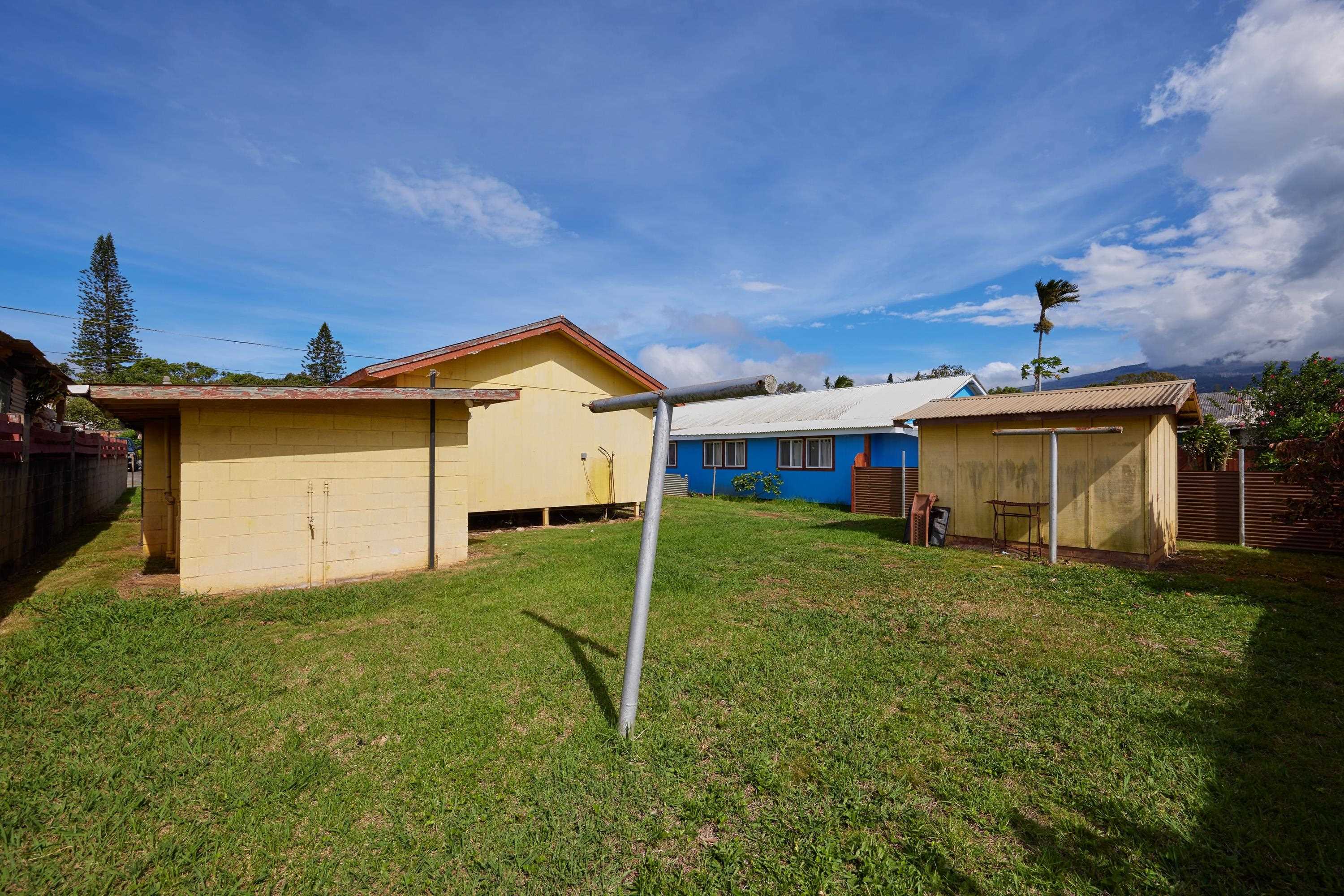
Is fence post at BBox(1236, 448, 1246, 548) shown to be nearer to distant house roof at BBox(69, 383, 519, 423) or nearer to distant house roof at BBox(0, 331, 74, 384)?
distant house roof at BBox(69, 383, 519, 423)

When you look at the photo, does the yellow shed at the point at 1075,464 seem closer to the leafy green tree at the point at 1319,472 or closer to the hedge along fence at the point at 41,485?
the leafy green tree at the point at 1319,472

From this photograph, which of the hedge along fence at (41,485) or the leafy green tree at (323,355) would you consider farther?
the leafy green tree at (323,355)

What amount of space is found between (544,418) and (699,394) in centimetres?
1024

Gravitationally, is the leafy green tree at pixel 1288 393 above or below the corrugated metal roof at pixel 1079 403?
above

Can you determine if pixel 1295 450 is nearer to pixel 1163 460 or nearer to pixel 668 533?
pixel 1163 460

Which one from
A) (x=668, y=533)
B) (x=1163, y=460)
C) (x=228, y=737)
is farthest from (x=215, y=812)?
(x=1163, y=460)

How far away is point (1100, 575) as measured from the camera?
8.29m

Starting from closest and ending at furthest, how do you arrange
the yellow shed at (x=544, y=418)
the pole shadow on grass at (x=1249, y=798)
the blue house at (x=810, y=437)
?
the pole shadow on grass at (x=1249, y=798), the yellow shed at (x=544, y=418), the blue house at (x=810, y=437)

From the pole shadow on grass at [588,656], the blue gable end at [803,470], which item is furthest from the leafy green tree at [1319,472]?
the pole shadow on grass at [588,656]

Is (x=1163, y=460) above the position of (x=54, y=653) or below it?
above

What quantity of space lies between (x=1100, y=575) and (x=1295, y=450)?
2.86 metres

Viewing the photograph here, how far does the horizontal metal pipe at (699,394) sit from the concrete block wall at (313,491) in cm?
540

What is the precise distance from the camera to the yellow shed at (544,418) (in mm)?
12062

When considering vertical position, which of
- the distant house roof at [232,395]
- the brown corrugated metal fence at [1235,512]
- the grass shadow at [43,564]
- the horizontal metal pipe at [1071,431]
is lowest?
the grass shadow at [43,564]
